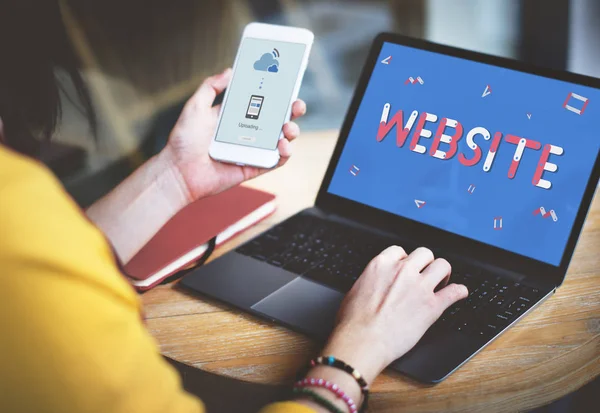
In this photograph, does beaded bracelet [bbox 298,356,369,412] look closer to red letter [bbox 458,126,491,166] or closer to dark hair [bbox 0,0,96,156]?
red letter [bbox 458,126,491,166]

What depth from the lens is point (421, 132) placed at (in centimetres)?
105

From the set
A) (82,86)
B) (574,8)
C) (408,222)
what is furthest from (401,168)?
(574,8)

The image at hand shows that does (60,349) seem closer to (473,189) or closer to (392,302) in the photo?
(392,302)

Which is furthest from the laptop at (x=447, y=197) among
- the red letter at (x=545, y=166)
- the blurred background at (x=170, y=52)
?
the blurred background at (x=170, y=52)

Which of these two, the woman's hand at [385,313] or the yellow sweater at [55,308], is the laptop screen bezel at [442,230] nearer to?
the woman's hand at [385,313]

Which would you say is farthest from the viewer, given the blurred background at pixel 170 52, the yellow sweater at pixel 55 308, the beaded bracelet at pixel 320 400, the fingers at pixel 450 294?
the blurred background at pixel 170 52

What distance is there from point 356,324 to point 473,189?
322 mm

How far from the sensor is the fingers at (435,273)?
836mm

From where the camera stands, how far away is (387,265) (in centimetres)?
85

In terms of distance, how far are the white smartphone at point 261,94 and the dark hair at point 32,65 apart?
0.24 metres

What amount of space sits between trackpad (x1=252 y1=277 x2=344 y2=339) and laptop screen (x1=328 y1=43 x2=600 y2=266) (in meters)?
0.20

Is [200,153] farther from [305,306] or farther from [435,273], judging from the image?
[435,273]

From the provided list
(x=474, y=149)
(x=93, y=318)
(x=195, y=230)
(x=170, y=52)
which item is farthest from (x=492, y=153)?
(x=170, y=52)

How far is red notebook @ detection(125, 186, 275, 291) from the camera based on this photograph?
0.99 metres
